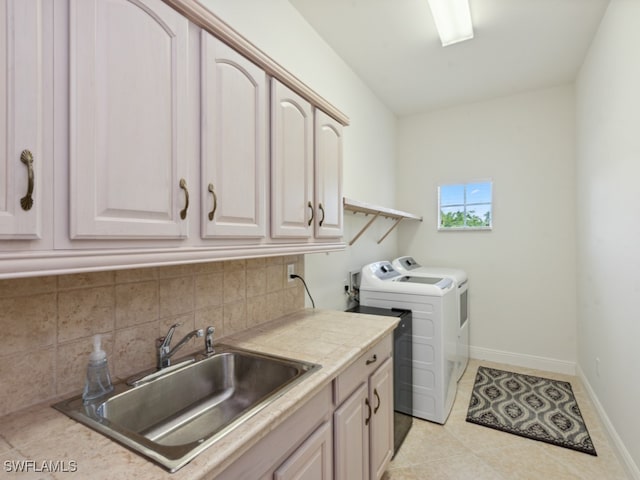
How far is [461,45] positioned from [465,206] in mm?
1670

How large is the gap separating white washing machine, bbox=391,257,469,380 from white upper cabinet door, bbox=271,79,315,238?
5.79 feet

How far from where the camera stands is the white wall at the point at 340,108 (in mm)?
1778

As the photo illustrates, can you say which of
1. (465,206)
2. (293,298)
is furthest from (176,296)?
(465,206)

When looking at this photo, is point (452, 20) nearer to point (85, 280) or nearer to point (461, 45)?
point (461, 45)

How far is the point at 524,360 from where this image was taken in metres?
3.27

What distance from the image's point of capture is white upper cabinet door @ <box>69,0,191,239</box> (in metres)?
0.73

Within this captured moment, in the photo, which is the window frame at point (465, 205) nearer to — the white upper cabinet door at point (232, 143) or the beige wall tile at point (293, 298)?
the beige wall tile at point (293, 298)

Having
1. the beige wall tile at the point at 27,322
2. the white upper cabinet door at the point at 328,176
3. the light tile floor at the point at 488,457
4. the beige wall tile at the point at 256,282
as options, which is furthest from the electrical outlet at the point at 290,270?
the light tile floor at the point at 488,457

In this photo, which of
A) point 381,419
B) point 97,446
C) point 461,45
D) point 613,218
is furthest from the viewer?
point 461,45

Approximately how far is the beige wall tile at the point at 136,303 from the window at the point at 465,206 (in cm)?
321

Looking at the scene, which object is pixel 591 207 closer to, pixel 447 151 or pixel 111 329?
pixel 447 151

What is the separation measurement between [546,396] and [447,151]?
101 inches

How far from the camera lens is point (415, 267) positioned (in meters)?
3.45

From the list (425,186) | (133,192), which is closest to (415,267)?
(425,186)
